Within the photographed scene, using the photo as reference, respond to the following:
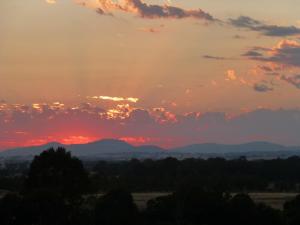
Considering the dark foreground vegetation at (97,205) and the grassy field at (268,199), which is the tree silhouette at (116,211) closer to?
the dark foreground vegetation at (97,205)

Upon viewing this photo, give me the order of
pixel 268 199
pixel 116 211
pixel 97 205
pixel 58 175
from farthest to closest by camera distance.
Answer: pixel 268 199 → pixel 97 205 → pixel 116 211 → pixel 58 175

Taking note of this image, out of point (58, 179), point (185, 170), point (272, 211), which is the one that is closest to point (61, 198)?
point (58, 179)

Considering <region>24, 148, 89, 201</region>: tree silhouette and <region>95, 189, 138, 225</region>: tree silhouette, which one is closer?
<region>24, 148, 89, 201</region>: tree silhouette

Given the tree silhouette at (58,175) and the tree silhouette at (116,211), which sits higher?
the tree silhouette at (58,175)

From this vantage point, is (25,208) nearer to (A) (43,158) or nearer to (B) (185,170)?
(A) (43,158)

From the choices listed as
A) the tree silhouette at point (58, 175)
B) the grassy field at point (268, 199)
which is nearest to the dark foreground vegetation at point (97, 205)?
the tree silhouette at point (58, 175)

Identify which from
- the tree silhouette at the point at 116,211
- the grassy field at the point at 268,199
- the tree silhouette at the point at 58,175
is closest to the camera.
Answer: the tree silhouette at the point at 58,175

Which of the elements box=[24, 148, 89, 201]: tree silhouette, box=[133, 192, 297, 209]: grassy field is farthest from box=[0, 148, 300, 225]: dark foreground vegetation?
box=[133, 192, 297, 209]: grassy field

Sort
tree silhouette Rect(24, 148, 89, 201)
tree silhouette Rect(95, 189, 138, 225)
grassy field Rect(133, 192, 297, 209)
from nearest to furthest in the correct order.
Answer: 1. tree silhouette Rect(24, 148, 89, 201)
2. tree silhouette Rect(95, 189, 138, 225)
3. grassy field Rect(133, 192, 297, 209)

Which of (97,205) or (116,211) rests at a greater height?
(97,205)

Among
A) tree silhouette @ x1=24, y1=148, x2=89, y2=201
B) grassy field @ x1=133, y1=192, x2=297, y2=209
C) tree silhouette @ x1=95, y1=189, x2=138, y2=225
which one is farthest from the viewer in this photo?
grassy field @ x1=133, y1=192, x2=297, y2=209

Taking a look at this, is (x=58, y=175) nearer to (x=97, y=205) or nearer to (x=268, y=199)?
(x=97, y=205)

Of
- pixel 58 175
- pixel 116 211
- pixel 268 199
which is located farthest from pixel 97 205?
pixel 268 199

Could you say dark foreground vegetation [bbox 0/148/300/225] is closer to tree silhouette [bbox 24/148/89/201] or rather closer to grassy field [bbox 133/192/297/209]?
tree silhouette [bbox 24/148/89/201]
